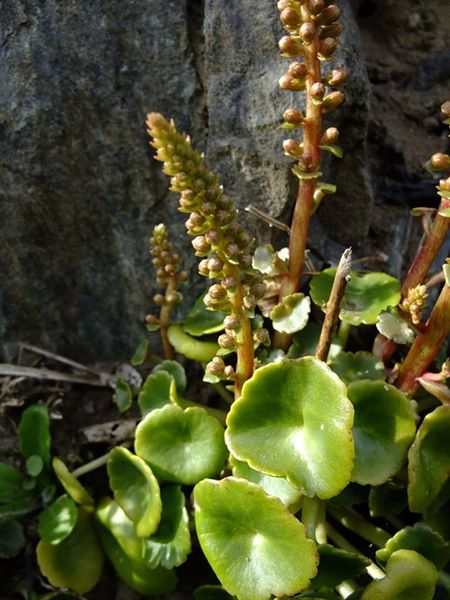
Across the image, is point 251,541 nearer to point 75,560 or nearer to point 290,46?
point 75,560

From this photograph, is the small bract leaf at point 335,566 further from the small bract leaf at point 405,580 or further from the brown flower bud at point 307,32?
the brown flower bud at point 307,32

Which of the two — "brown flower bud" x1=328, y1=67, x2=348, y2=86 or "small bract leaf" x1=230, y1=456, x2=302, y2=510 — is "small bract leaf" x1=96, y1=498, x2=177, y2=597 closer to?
"small bract leaf" x1=230, y1=456, x2=302, y2=510

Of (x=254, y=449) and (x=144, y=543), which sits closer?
(x=254, y=449)

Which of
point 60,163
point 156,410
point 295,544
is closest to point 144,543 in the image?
point 156,410

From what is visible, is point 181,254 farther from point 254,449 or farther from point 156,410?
point 254,449

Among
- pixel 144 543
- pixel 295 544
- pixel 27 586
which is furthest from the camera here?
pixel 27 586

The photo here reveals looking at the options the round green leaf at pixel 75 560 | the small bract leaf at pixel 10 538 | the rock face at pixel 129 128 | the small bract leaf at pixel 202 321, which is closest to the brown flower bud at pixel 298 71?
the rock face at pixel 129 128

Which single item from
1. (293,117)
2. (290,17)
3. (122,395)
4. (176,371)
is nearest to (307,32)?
(290,17)

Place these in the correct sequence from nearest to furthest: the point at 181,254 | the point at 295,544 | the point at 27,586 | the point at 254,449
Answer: the point at 295,544, the point at 254,449, the point at 27,586, the point at 181,254
